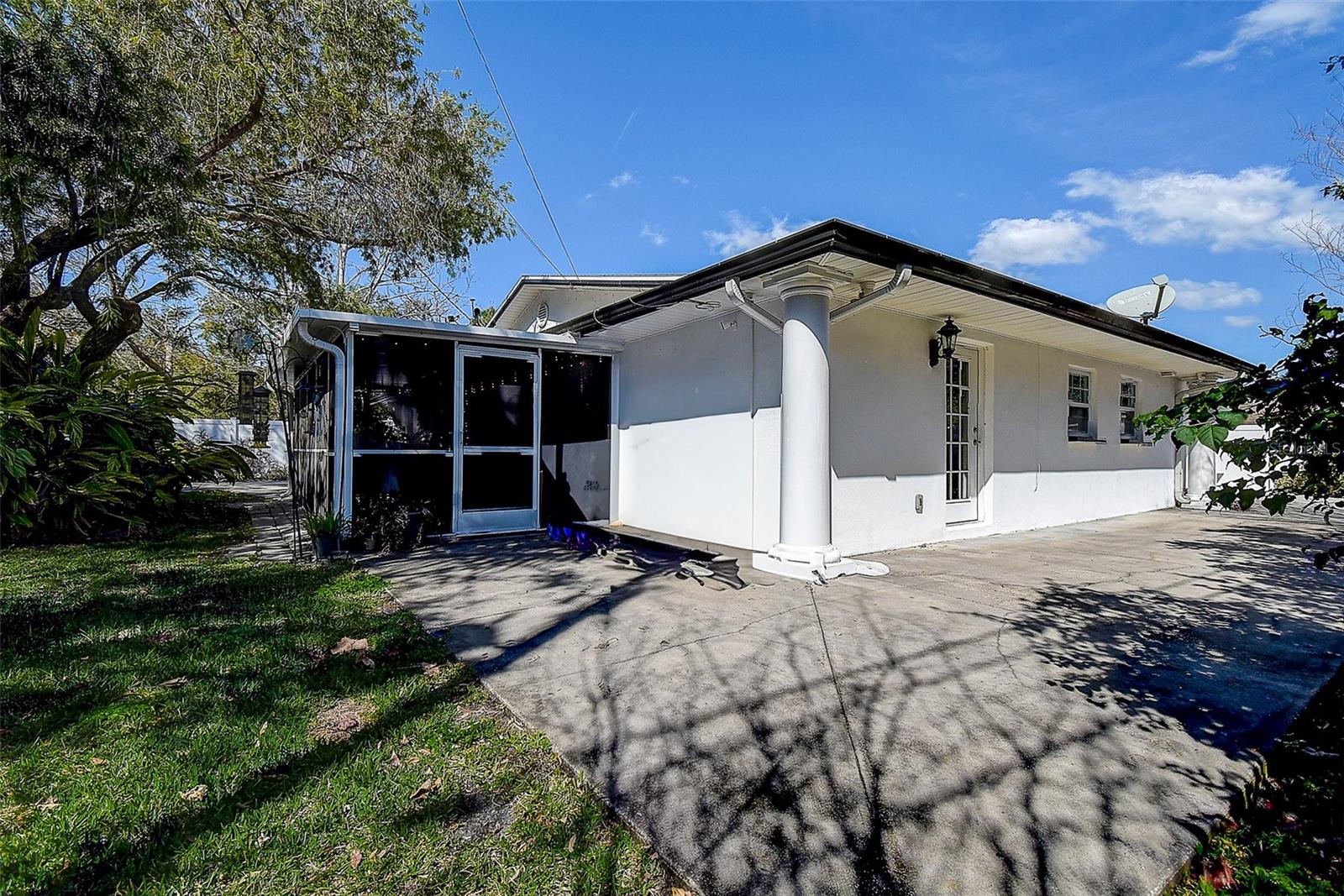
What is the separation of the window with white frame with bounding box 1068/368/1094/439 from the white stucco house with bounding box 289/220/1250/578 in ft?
0.14

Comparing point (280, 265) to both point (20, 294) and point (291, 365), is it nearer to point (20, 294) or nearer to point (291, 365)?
point (291, 365)

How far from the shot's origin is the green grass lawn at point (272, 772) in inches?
63.7

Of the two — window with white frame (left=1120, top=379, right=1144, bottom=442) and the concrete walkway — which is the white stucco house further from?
window with white frame (left=1120, top=379, right=1144, bottom=442)

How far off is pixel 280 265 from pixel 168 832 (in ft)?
34.6

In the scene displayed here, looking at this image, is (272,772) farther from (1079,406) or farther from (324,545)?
(1079,406)

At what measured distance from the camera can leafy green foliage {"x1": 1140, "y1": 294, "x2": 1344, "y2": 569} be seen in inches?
61.3

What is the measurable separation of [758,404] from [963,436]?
3.09 m

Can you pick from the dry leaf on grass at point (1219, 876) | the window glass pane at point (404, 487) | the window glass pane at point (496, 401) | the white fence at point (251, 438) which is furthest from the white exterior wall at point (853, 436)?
the white fence at point (251, 438)

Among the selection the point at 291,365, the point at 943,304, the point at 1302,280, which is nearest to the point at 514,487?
the point at 291,365

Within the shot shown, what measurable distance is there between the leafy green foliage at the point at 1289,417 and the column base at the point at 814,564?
3382mm

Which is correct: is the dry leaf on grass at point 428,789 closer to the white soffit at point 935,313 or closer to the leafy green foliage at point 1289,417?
the leafy green foliage at point 1289,417

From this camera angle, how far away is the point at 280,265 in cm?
994

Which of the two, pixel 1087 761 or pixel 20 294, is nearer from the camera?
pixel 1087 761

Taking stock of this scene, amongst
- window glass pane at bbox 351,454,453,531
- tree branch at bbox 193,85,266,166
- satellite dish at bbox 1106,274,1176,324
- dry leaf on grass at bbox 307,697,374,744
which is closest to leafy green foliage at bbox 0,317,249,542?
window glass pane at bbox 351,454,453,531
